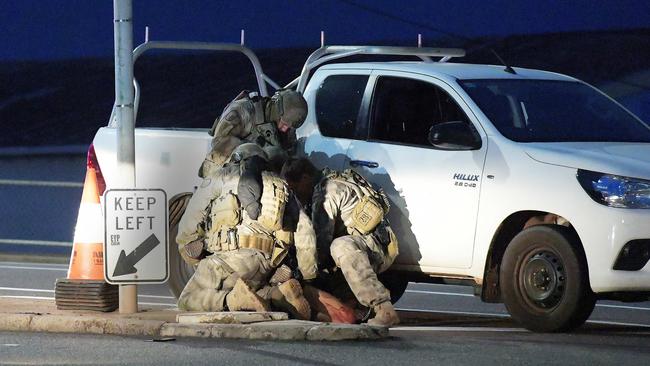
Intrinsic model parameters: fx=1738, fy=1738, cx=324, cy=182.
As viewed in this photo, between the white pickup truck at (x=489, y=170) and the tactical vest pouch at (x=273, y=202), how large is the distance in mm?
955

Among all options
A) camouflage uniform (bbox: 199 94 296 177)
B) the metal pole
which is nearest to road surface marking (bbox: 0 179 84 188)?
camouflage uniform (bbox: 199 94 296 177)

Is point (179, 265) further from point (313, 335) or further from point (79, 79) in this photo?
point (79, 79)

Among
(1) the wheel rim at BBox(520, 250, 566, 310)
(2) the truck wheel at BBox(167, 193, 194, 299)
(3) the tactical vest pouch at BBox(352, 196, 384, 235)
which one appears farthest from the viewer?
(2) the truck wheel at BBox(167, 193, 194, 299)

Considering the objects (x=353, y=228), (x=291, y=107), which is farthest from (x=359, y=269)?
(x=291, y=107)

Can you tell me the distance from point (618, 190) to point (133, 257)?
3453 mm

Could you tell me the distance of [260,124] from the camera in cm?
1362

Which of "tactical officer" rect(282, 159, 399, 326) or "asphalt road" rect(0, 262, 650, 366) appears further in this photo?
"tactical officer" rect(282, 159, 399, 326)

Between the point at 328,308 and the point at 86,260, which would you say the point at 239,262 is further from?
the point at 86,260

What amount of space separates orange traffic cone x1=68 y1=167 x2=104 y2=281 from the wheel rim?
325cm

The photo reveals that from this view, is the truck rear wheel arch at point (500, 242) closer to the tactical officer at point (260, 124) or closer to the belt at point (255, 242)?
the belt at point (255, 242)

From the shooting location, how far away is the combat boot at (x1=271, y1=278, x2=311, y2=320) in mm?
12164

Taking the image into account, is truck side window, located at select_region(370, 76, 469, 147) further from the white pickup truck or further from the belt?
the belt

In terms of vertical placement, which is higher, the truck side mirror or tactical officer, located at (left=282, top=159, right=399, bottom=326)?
the truck side mirror

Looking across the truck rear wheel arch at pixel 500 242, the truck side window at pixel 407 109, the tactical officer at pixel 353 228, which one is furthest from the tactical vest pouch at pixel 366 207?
the truck rear wheel arch at pixel 500 242
